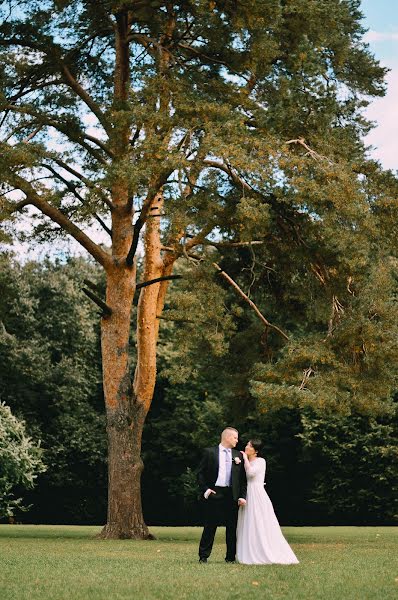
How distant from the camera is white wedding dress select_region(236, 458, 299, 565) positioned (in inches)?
470

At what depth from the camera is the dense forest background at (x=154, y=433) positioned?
3612 centimetres

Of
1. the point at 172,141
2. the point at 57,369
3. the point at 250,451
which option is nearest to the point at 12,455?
the point at 172,141

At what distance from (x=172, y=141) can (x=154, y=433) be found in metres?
23.3

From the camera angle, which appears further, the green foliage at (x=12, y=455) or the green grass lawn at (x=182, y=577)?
the green foliage at (x=12, y=455)

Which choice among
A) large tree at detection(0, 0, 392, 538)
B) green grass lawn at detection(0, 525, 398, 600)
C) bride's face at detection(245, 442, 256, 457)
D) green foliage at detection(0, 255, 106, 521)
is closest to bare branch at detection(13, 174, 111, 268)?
large tree at detection(0, 0, 392, 538)

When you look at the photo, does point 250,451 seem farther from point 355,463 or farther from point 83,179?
point 355,463

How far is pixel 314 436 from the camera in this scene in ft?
120

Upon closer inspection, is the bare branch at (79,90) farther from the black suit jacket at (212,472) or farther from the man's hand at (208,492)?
the man's hand at (208,492)

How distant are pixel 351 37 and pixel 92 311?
18971 mm

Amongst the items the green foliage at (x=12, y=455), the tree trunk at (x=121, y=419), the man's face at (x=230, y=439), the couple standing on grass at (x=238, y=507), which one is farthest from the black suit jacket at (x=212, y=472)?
the green foliage at (x=12, y=455)

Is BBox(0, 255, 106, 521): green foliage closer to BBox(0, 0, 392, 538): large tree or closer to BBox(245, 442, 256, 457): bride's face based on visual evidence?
BBox(0, 0, 392, 538): large tree

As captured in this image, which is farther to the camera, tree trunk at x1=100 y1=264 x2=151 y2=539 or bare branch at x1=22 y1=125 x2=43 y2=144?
bare branch at x1=22 y1=125 x2=43 y2=144

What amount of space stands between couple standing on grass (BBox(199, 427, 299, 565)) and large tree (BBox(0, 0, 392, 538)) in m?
6.89

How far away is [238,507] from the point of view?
40.1 feet
